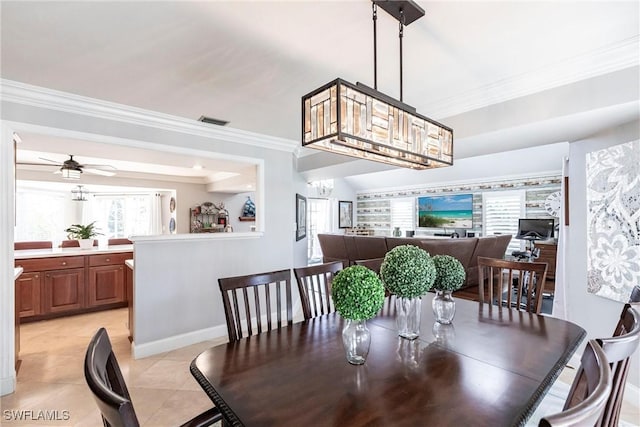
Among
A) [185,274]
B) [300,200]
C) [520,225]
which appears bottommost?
[185,274]

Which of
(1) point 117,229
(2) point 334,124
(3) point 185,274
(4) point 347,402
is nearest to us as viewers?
(4) point 347,402

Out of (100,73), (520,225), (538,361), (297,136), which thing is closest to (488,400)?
(538,361)

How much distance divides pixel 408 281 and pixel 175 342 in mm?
2853

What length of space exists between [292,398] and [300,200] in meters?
3.85

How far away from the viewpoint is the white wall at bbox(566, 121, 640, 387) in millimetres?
2457

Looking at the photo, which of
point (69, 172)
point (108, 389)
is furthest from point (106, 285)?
point (108, 389)

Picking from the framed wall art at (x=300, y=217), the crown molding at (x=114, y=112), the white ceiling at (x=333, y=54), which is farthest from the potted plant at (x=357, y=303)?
the framed wall art at (x=300, y=217)

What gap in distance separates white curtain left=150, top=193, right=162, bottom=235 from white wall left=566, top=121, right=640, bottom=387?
7.57 meters

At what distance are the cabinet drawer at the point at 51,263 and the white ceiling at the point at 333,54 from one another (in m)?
2.60

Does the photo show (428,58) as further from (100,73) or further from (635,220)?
(100,73)

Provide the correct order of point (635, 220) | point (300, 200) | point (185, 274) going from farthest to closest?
point (300, 200) → point (185, 274) → point (635, 220)

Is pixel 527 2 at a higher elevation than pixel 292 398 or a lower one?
higher

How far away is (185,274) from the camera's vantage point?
3.36 metres

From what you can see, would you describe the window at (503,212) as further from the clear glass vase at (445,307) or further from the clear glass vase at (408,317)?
the clear glass vase at (408,317)
